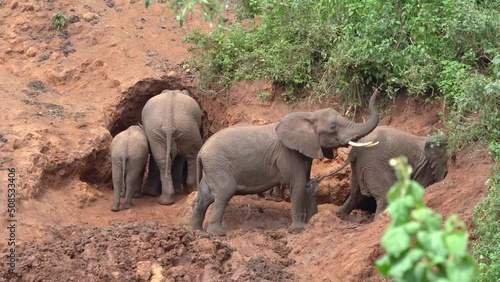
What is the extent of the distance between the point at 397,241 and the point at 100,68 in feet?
37.1

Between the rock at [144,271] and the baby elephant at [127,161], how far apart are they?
3056mm

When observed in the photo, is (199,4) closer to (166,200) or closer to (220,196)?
(220,196)

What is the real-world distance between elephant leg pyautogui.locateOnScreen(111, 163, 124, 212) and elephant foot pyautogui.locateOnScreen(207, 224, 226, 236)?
1857 millimetres

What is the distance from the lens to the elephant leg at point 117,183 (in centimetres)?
1175

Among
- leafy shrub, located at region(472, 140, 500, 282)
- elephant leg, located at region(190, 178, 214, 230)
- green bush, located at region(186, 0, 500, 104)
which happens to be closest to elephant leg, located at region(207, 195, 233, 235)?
elephant leg, located at region(190, 178, 214, 230)

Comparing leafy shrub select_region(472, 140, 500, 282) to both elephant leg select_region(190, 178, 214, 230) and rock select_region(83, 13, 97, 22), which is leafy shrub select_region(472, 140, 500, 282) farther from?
rock select_region(83, 13, 97, 22)

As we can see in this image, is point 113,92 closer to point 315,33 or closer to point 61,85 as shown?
point 61,85

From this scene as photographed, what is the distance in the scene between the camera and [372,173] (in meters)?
10.2

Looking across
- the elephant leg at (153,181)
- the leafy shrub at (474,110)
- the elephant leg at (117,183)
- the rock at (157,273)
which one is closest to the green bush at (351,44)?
the leafy shrub at (474,110)

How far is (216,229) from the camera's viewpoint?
33.7ft

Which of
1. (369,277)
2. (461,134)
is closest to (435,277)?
(369,277)

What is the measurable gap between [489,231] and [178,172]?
20.5 ft

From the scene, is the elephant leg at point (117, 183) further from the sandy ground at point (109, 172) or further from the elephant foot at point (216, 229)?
the elephant foot at point (216, 229)

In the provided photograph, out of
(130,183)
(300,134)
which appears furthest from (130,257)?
(130,183)
